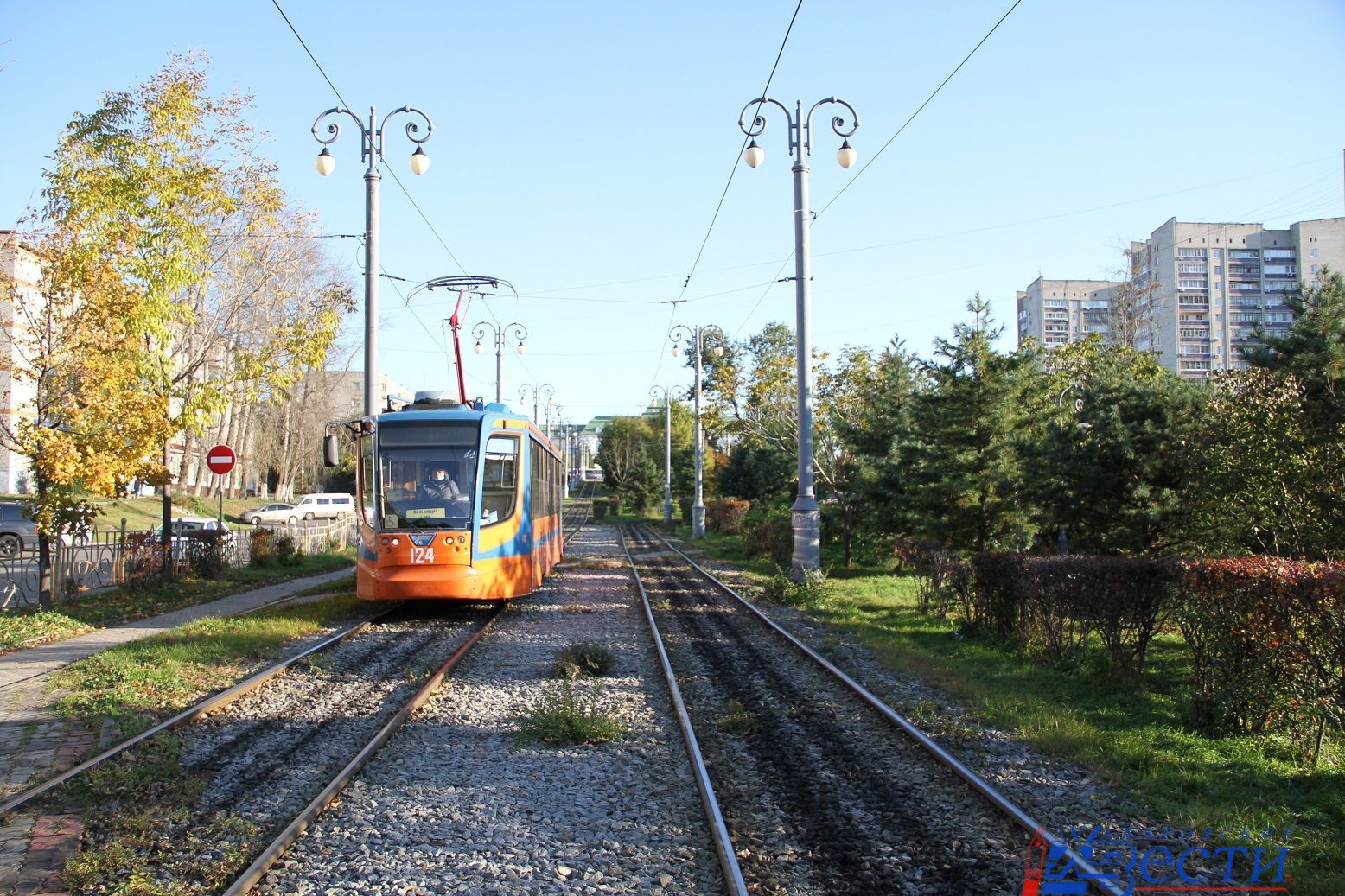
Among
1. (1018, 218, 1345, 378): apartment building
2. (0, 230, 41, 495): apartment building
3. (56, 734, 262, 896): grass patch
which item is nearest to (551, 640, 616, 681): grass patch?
(56, 734, 262, 896): grass patch

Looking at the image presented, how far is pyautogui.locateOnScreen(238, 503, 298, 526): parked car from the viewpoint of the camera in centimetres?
4384

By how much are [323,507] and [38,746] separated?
41490 mm

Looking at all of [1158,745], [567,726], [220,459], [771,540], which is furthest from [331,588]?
[1158,745]

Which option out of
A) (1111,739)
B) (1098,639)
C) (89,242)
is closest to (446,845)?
(1111,739)

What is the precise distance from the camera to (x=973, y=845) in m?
5.07

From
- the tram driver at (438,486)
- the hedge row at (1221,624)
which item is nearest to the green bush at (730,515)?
the tram driver at (438,486)

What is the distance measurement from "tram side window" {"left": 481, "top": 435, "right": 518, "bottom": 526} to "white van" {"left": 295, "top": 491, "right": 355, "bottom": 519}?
32961mm

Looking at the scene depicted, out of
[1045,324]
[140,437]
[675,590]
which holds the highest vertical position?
[1045,324]

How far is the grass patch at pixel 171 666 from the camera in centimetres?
812

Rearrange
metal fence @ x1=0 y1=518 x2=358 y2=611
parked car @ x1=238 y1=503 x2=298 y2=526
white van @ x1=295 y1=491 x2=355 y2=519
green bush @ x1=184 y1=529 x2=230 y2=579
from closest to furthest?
metal fence @ x1=0 y1=518 x2=358 y2=611 → green bush @ x1=184 y1=529 x2=230 y2=579 → parked car @ x1=238 y1=503 x2=298 y2=526 → white van @ x1=295 y1=491 x2=355 y2=519

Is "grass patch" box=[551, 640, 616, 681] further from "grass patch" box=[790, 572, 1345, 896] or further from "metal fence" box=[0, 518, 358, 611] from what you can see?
"metal fence" box=[0, 518, 358, 611]

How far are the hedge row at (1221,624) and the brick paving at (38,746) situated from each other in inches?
297

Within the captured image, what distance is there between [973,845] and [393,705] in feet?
17.2

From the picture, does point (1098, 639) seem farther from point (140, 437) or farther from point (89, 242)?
point (89, 242)
